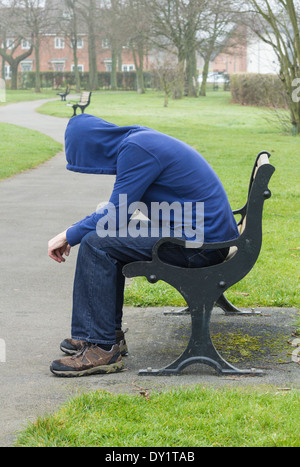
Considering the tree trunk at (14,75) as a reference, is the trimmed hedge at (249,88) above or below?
below

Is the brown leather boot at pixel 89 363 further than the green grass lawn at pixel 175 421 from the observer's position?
Yes

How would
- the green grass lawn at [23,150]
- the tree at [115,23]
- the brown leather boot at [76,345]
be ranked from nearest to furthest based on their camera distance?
the brown leather boot at [76,345] → the green grass lawn at [23,150] → the tree at [115,23]

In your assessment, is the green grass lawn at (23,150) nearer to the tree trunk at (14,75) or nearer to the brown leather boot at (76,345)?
the brown leather boot at (76,345)

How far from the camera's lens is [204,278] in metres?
3.79

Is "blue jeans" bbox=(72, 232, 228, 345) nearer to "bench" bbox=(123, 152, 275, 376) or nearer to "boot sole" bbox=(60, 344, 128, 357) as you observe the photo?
"bench" bbox=(123, 152, 275, 376)

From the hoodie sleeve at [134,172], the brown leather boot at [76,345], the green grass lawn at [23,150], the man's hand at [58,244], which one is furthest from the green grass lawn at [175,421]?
the green grass lawn at [23,150]

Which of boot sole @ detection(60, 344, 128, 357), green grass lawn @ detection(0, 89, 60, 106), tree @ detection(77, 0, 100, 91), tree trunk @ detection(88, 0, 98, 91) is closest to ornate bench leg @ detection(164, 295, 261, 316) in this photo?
boot sole @ detection(60, 344, 128, 357)

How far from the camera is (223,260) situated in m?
3.96

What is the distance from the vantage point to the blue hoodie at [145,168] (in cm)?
370

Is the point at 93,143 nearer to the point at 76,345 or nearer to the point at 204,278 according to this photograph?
the point at 204,278

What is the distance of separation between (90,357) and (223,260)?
89 cm

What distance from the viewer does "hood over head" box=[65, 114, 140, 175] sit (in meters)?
3.85

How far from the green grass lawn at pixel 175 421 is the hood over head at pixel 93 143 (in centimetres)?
121
